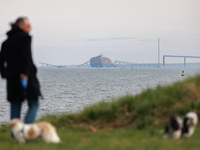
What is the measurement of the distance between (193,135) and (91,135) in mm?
Answer: 1929

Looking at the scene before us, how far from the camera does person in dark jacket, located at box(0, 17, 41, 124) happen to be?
5617mm

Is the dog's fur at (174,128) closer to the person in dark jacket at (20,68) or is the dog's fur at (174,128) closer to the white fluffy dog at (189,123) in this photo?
the white fluffy dog at (189,123)

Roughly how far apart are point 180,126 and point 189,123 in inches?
7.2

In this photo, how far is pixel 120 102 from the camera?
25.8ft

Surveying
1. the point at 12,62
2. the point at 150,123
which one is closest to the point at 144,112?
the point at 150,123

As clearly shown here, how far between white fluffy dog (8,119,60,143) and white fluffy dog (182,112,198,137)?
87.5 inches

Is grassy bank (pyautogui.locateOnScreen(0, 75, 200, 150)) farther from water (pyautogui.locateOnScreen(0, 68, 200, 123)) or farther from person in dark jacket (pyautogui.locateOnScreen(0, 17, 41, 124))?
water (pyautogui.locateOnScreen(0, 68, 200, 123))

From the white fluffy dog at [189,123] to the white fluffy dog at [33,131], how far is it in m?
2.22

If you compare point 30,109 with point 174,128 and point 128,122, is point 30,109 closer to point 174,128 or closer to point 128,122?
point 128,122

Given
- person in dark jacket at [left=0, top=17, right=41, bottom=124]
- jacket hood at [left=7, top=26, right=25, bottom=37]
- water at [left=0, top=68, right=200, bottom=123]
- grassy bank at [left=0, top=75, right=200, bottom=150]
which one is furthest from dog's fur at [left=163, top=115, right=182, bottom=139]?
water at [left=0, top=68, right=200, bottom=123]

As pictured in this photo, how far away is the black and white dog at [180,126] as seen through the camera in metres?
5.36

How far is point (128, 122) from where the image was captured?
282 inches

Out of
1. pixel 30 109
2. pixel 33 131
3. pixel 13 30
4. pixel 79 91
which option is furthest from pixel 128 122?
pixel 79 91

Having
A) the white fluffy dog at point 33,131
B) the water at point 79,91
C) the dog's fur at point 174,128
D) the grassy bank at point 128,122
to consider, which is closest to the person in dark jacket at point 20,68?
the white fluffy dog at point 33,131
